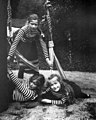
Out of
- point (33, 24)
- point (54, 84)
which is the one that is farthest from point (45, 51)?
point (54, 84)

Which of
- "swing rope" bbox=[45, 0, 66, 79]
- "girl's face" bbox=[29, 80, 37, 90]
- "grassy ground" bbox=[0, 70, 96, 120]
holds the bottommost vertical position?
"grassy ground" bbox=[0, 70, 96, 120]

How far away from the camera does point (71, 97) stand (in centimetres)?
399

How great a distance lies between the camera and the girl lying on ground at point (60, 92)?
3945 mm

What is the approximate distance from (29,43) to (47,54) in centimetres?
47

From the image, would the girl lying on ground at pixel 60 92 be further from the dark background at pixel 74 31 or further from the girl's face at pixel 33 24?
the girl's face at pixel 33 24

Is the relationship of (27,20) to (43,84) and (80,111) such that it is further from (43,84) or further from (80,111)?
(80,111)

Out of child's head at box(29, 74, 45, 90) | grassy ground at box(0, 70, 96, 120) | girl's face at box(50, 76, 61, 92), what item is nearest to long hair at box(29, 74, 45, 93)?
child's head at box(29, 74, 45, 90)

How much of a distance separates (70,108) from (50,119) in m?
0.51

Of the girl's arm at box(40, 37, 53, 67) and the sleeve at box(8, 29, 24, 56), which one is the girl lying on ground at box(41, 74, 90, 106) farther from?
the sleeve at box(8, 29, 24, 56)

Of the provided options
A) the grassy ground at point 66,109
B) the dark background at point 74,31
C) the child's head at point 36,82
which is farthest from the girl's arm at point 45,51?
the child's head at point 36,82

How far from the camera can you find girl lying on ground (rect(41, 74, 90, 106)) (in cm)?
395

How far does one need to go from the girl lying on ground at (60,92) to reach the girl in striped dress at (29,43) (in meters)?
0.42

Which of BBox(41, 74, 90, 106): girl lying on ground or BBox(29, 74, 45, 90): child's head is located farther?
BBox(29, 74, 45, 90): child's head

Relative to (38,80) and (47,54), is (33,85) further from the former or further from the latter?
(47,54)
